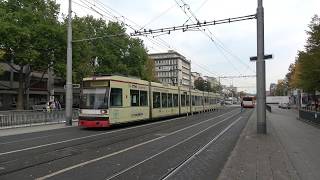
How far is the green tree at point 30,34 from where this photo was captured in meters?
47.9

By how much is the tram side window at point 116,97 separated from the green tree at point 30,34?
82.9 feet

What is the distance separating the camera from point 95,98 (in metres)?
25.4

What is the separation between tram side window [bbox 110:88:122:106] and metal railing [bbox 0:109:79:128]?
23.5 feet

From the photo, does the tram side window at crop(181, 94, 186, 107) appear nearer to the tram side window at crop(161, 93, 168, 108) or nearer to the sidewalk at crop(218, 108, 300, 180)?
the tram side window at crop(161, 93, 168, 108)

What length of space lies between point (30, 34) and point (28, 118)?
22.7m

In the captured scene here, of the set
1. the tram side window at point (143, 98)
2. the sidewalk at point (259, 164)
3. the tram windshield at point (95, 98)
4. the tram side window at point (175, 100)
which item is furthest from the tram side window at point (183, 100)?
the sidewalk at point (259, 164)

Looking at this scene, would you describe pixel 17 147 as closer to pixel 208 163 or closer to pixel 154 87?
pixel 208 163

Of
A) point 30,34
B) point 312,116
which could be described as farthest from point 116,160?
point 30,34

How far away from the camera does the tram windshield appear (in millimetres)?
25125

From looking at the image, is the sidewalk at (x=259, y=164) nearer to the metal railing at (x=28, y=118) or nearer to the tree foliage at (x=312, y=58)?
the metal railing at (x=28, y=118)

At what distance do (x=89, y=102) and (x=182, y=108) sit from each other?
20345 mm

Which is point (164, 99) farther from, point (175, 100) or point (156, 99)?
point (175, 100)

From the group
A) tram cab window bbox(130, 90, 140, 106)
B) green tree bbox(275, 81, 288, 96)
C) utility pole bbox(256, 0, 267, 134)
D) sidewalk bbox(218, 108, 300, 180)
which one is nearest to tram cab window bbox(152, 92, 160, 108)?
tram cab window bbox(130, 90, 140, 106)

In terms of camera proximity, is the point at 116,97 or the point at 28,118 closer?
the point at 116,97
